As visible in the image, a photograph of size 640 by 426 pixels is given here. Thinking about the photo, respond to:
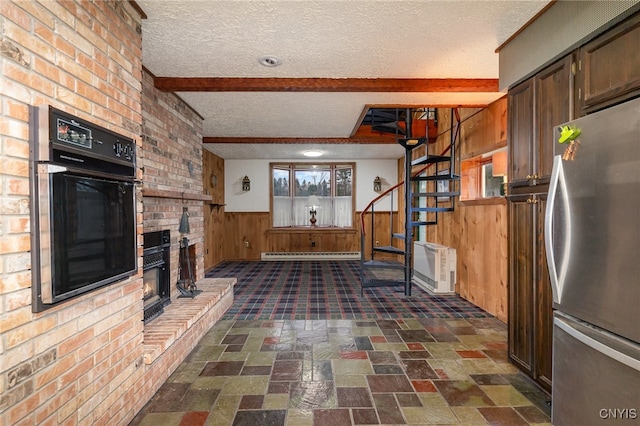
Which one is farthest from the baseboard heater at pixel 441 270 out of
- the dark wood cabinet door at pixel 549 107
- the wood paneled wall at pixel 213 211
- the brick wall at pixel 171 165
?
the wood paneled wall at pixel 213 211

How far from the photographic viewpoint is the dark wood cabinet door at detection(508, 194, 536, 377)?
2039mm

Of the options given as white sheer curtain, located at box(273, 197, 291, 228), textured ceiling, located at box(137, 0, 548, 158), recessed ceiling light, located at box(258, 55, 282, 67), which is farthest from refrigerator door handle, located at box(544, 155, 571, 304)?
white sheer curtain, located at box(273, 197, 291, 228)

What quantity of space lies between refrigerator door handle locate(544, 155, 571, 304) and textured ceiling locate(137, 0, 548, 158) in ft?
3.73

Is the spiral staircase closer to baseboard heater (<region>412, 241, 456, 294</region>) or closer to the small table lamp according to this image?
baseboard heater (<region>412, 241, 456, 294</region>)

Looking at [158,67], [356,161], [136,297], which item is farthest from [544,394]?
[356,161]

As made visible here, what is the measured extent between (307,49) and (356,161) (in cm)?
Result: 510

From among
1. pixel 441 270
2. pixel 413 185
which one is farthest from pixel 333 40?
pixel 413 185

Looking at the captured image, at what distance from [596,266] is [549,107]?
1046 millimetres

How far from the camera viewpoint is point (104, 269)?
1.53 meters

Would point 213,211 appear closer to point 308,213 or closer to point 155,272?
point 308,213

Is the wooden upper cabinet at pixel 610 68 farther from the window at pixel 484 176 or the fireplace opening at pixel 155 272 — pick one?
the fireplace opening at pixel 155 272

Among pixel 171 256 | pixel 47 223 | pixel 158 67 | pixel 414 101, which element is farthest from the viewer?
pixel 414 101

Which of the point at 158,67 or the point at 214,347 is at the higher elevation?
the point at 158,67

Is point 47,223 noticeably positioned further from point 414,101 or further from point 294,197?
point 294,197
